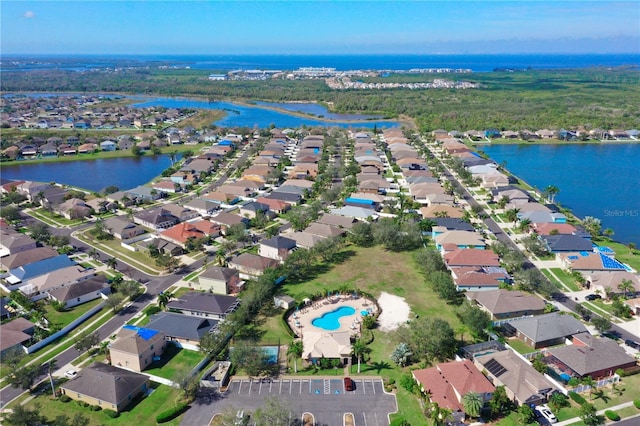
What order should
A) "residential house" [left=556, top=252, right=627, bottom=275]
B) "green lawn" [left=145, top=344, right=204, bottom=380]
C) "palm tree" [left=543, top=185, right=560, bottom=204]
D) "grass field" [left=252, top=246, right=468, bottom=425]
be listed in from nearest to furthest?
"grass field" [left=252, top=246, right=468, bottom=425]
"green lawn" [left=145, top=344, right=204, bottom=380]
"residential house" [left=556, top=252, right=627, bottom=275]
"palm tree" [left=543, top=185, right=560, bottom=204]

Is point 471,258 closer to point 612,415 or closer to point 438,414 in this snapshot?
point 612,415

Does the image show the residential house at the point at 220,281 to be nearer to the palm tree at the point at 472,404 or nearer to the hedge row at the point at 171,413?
the hedge row at the point at 171,413

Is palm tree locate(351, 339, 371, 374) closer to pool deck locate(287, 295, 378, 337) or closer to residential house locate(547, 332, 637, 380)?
pool deck locate(287, 295, 378, 337)

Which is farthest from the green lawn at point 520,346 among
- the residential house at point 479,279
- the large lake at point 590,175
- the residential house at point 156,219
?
the residential house at point 156,219

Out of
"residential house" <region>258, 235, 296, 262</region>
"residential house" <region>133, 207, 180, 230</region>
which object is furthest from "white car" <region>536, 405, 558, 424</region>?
"residential house" <region>133, 207, 180, 230</region>

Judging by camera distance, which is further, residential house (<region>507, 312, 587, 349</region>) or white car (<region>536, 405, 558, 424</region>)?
residential house (<region>507, 312, 587, 349</region>)

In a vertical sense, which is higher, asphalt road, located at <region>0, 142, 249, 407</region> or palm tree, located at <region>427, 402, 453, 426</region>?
palm tree, located at <region>427, 402, 453, 426</region>

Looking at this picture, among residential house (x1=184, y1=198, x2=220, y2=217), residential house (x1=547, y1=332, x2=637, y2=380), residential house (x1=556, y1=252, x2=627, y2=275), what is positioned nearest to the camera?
residential house (x1=547, y1=332, x2=637, y2=380)

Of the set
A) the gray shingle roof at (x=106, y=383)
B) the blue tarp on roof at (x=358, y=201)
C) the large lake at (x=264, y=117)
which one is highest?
the large lake at (x=264, y=117)
